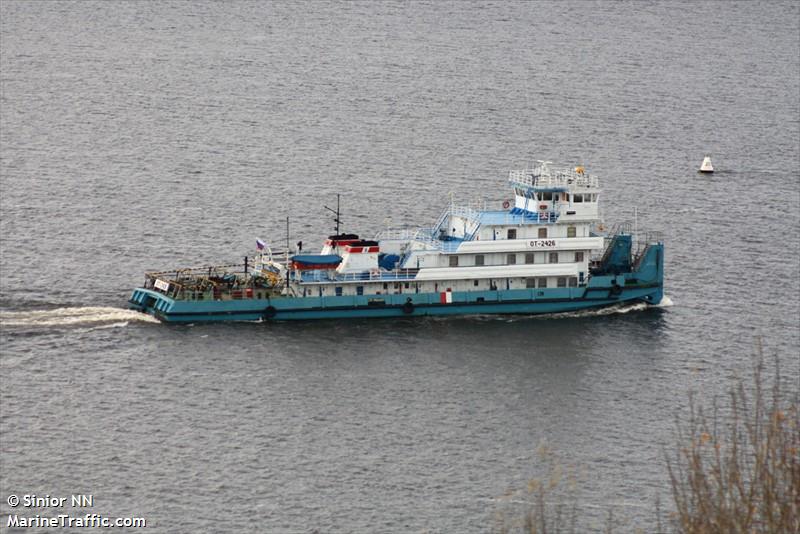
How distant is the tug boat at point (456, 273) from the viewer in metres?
108

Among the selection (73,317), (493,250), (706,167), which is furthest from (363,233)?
(706,167)

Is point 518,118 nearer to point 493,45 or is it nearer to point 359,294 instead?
point 493,45

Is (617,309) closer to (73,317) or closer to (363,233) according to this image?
(363,233)

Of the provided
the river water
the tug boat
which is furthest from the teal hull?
the river water

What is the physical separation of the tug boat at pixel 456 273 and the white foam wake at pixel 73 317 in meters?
1.40

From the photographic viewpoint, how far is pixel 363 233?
12562cm

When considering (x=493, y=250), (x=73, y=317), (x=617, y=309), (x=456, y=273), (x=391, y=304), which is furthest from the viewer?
(x=617, y=309)

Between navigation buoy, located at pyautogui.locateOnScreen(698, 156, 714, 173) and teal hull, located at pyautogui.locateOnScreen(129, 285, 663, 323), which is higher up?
navigation buoy, located at pyautogui.locateOnScreen(698, 156, 714, 173)

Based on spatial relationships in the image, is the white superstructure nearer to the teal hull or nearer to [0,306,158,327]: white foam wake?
the teal hull

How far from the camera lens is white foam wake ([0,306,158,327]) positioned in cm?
10450

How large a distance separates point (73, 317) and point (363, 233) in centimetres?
2677

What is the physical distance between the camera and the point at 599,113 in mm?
165750

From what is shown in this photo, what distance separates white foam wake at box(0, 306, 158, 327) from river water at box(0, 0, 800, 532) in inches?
8.5

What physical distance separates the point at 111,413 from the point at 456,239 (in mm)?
29387
